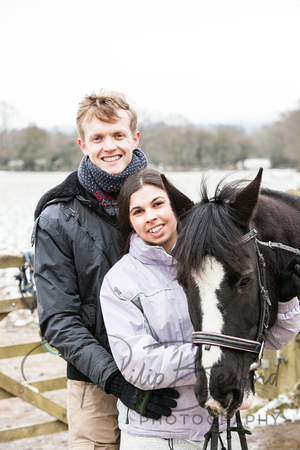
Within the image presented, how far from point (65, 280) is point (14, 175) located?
33.5 m

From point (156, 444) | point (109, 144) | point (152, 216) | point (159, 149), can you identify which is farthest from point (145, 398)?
point (159, 149)

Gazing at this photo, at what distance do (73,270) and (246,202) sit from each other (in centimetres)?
99

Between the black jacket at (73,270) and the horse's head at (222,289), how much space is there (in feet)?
1.93

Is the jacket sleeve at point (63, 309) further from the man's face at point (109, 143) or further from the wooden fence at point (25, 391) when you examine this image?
the wooden fence at point (25, 391)

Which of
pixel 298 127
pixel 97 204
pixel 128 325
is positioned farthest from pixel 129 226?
pixel 298 127

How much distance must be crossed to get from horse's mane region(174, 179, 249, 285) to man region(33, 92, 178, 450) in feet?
1.94

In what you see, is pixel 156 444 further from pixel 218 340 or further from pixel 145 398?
pixel 218 340

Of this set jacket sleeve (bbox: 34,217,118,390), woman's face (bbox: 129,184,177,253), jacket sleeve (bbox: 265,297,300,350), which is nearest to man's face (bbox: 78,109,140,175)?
woman's face (bbox: 129,184,177,253)

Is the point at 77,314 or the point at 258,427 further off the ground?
the point at 77,314

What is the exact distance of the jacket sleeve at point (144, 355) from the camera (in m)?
1.96

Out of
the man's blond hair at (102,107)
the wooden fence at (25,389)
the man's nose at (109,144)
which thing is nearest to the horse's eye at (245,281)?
the man's nose at (109,144)

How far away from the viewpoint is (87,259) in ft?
7.95

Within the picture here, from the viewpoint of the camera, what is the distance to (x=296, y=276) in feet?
7.07

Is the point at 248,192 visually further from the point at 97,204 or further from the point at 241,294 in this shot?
the point at 97,204
